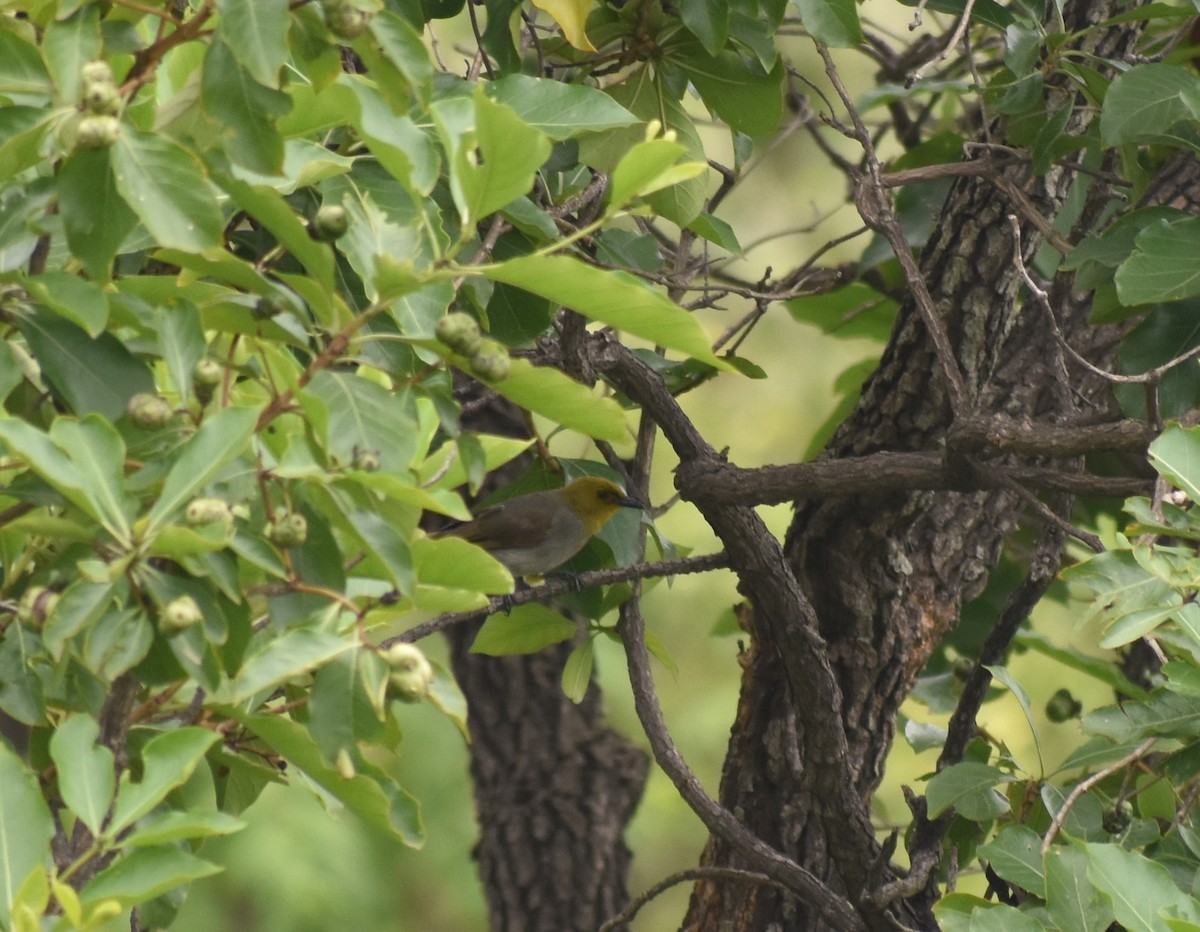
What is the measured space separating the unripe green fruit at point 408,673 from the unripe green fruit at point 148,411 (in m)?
0.33

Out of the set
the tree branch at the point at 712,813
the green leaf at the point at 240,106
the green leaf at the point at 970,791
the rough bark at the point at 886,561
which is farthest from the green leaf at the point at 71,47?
the rough bark at the point at 886,561

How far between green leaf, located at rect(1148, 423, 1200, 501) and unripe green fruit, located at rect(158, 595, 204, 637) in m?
1.21

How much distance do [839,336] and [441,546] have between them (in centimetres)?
273

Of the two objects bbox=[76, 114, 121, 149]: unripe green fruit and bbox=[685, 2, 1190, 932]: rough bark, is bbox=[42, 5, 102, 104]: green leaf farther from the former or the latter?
bbox=[685, 2, 1190, 932]: rough bark

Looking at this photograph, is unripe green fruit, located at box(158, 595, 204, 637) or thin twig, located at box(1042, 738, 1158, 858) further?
thin twig, located at box(1042, 738, 1158, 858)

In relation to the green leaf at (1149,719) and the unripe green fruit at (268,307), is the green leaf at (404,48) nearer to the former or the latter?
the unripe green fruit at (268,307)

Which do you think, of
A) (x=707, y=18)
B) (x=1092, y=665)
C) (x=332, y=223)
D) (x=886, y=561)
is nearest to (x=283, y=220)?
(x=332, y=223)

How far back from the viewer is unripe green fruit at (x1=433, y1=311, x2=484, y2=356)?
132 cm

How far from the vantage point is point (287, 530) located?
1.31 meters

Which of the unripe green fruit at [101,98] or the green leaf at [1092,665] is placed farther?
the green leaf at [1092,665]

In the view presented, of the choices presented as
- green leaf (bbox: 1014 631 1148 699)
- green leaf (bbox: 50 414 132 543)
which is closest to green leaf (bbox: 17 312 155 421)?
green leaf (bbox: 50 414 132 543)

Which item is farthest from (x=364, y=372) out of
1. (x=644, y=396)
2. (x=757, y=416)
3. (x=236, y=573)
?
(x=757, y=416)

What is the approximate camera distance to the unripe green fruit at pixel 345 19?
1272 mm

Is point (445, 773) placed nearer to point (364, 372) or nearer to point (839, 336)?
point (839, 336)
